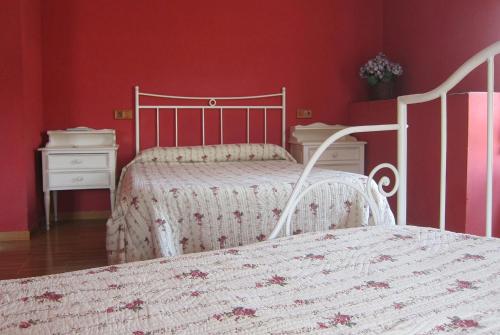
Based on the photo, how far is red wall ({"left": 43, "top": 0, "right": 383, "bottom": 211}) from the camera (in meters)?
3.86

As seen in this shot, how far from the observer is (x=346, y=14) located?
14.2 ft

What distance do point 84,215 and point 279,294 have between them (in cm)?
340

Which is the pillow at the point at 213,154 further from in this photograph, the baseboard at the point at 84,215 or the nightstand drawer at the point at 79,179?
the baseboard at the point at 84,215

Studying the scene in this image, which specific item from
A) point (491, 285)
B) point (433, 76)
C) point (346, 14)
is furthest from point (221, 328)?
point (346, 14)

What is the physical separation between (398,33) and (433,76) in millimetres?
652

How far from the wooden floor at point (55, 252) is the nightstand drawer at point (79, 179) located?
13.3 inches

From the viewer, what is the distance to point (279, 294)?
90cm

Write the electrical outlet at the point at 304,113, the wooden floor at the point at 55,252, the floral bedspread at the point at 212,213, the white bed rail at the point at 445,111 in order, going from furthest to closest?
the electrical outlet at the point at 304,113 → the wooden floor at the point at 55,252 → the floral bedspread at the point at 212,213 → the white bed rail at the point at 445,111

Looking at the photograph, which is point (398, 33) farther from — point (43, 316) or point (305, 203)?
point (43, 316)

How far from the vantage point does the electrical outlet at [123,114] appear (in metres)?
3.94

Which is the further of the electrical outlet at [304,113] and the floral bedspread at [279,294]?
the electrical outlet at [304,113]

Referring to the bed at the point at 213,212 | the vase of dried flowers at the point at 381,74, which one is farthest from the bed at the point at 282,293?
the vase of dried flowers at the point at 381,74

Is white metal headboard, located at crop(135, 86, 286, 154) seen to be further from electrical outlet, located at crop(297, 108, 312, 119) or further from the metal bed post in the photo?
electrical outlet, located at crop(297, 108, 312, 119)

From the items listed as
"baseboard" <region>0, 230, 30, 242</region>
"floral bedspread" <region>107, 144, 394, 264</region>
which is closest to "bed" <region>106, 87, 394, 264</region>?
"floral bedspread" <region>107, 144, 394, 264</region>
